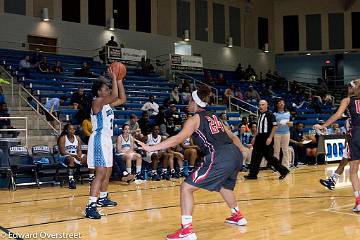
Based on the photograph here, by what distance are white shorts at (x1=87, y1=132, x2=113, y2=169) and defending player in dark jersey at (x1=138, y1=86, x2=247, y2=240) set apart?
5.07ft

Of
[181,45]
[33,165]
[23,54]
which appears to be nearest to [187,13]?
[181,45]

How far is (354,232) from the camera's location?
488 cm

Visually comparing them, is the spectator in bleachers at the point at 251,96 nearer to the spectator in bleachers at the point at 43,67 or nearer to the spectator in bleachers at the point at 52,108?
the spectator in bleachers at the point at 43,67

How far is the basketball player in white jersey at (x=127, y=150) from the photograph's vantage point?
10141mm

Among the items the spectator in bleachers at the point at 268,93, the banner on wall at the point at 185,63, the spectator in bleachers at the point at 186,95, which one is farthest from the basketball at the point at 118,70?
the spectator in bleachers at the point at 268,93

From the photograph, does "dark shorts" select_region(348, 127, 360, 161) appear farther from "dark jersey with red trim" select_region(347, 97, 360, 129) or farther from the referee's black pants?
the referee's black pants

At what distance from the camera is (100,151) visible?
235 inches

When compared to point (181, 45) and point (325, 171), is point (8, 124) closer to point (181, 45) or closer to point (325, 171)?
point (325, 171)

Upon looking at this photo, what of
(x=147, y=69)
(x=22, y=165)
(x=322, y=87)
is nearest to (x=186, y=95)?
(x=147, y=69)

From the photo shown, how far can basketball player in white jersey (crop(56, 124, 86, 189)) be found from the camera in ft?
31.3

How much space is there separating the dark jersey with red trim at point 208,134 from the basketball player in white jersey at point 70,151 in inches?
206

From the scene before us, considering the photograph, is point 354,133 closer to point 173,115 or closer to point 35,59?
point 173,115

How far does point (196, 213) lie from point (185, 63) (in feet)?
52.4

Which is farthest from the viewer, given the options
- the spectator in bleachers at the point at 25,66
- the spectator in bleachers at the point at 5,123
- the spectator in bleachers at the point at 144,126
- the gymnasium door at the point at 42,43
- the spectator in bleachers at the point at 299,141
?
the gymnasium door at the point at 42,43
